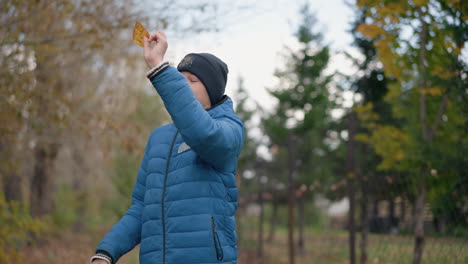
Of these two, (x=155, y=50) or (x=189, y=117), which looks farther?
(x=155, y=50)

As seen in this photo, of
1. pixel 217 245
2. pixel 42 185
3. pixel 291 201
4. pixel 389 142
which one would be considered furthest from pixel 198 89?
pixel 42 185

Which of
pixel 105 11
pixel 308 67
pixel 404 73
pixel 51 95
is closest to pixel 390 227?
pixel 404 73

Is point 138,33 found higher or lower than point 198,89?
higher

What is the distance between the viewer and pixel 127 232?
7.04 feet

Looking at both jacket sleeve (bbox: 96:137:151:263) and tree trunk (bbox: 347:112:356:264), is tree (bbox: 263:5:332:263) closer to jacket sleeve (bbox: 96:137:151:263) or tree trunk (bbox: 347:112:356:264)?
tree trunk (bbox: 347:112:356:264)

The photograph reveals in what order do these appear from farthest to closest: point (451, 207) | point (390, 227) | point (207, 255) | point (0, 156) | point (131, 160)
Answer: point (131, 160), point (0, 156), point (390, 227), point (451, 207), point (207, 255)

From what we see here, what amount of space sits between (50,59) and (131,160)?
259 centimetres

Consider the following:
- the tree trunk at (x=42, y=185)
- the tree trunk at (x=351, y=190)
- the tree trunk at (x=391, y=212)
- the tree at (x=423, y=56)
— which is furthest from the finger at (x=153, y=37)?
the tree trunk at (x=42, y=185)

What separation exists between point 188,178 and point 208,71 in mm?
528

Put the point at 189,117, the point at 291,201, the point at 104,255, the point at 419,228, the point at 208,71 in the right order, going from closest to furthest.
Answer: the point at 189,117
the point at 104,255
the point at 208,71
the point at 419,228
the point at 291,201

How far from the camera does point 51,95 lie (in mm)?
6637

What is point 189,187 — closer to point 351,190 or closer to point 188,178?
point 188,178

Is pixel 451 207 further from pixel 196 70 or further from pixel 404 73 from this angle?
pixel 196 70

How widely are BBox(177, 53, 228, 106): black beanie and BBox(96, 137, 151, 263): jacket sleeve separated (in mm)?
441
